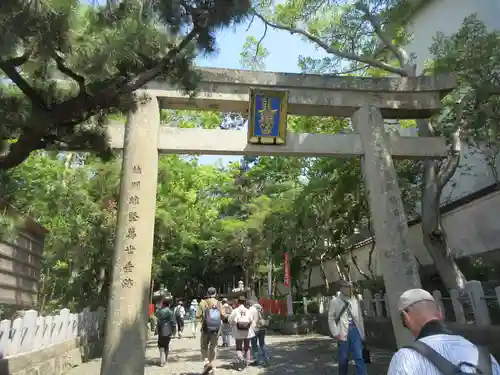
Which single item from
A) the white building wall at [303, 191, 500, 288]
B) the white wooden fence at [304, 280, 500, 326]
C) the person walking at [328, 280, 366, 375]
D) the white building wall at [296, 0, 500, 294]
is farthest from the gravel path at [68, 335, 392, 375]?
the white building wall at [296, 0, 500, 294]

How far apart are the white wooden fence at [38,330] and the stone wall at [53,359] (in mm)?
103

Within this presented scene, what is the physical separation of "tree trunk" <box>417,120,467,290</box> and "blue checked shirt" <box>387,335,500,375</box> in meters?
7.24

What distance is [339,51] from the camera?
9898 mm

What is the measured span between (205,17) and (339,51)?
263 inches

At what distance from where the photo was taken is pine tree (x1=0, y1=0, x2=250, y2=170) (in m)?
3.84

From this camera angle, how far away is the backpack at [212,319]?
7844mm

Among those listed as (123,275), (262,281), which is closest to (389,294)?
(123,275)

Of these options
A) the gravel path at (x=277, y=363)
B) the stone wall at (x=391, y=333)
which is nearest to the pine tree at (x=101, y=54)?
the stone wall at (x=391, y=333)

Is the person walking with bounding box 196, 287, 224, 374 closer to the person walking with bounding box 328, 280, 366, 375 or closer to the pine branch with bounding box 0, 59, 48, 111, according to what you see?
the person walking with bounding box 328, 280, 366, 375

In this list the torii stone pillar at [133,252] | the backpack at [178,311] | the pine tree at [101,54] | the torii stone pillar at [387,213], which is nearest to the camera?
the pine tree at [101,54]

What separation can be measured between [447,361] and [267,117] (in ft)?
21.4

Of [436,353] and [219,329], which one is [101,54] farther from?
[219,329]

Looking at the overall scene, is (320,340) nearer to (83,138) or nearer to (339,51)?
(339,51)

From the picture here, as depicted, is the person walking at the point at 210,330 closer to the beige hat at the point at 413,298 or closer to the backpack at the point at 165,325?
the backpack at the point at 165,325
